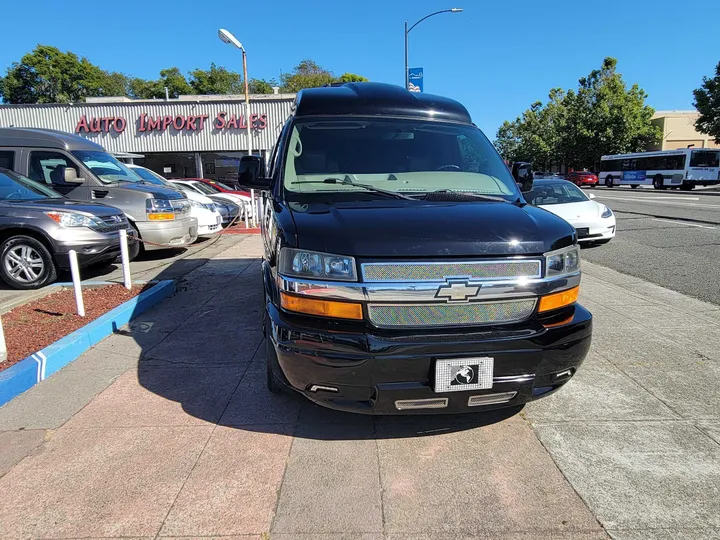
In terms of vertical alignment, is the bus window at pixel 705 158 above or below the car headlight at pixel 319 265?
above

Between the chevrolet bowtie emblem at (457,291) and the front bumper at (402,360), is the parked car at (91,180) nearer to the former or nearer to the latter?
the front bumper at (402,360)

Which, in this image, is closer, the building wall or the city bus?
the building wall

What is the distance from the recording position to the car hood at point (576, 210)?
1064 cm

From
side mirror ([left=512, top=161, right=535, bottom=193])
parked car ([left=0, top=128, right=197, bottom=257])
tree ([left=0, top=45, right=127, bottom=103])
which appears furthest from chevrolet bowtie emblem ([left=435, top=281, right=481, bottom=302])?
tree ([left=0, top=45, right=127, bottom=103])

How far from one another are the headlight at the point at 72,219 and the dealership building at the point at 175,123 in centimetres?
2133

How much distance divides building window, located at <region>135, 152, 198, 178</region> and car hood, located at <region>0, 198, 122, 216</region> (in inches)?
897

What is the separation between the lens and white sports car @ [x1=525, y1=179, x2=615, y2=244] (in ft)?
34.7

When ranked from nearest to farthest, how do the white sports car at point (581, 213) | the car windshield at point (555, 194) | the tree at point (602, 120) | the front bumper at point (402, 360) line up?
the front bumper at point (402, 360)
the white sports car at point (581, 213)
the car windshield at point (555, 194)
the tree at point (602, 120)

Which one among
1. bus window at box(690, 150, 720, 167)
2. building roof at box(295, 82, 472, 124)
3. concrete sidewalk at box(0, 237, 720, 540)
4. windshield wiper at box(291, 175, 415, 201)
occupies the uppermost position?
bus window at box(690, 150, 720, 167)

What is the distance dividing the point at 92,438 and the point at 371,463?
1.80 m

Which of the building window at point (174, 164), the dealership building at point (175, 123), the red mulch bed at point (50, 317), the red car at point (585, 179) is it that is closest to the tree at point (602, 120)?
the red car at point (585, 179)

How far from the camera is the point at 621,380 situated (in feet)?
12.6

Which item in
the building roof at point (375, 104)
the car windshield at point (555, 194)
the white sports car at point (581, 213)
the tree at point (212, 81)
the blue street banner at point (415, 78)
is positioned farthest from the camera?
the tree at point (212, 81)

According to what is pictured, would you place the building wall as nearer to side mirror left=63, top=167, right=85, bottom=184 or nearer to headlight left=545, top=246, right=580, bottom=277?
side mirror left=63, top=167, right=85, bottom=184
